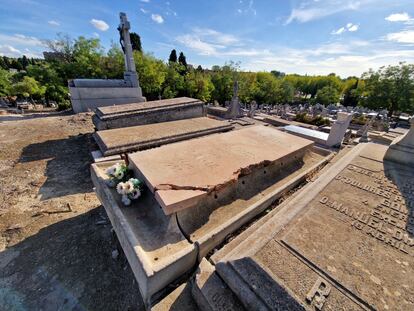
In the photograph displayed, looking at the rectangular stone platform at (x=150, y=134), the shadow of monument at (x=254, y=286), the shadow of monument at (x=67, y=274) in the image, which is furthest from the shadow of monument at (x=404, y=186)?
the rectangular stone platform at (x=150, y=134)

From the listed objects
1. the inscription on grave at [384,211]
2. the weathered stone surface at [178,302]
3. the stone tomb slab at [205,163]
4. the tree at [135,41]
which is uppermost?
the tree at [135,41]

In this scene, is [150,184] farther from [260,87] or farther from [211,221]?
[260,87]

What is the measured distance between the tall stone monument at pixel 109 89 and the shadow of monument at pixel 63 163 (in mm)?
4564

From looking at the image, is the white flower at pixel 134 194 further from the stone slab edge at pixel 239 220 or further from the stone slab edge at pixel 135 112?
the stone slab edge at pixel 135 112

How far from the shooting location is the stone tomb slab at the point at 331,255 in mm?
1521

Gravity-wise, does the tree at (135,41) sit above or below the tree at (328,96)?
above

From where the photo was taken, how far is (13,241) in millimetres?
3619

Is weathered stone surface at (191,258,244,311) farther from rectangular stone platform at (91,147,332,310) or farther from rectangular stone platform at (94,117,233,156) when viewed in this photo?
rectangular stone platform at (94,117,233,156)

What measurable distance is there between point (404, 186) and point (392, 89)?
26.8 metres

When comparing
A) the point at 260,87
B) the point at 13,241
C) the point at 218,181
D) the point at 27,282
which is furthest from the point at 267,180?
the point at 260,87

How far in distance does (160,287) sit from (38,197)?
16.0 feet

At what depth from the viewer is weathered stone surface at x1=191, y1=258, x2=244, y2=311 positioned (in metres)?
1.66

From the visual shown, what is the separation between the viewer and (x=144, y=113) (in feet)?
21.6

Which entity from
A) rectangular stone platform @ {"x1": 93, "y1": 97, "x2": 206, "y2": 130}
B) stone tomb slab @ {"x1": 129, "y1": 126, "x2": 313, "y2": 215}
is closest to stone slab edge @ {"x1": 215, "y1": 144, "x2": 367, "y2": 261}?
stone tomb slab @ {"x1": 129, "y1": 126, "x2": 313, "y2": 215}
